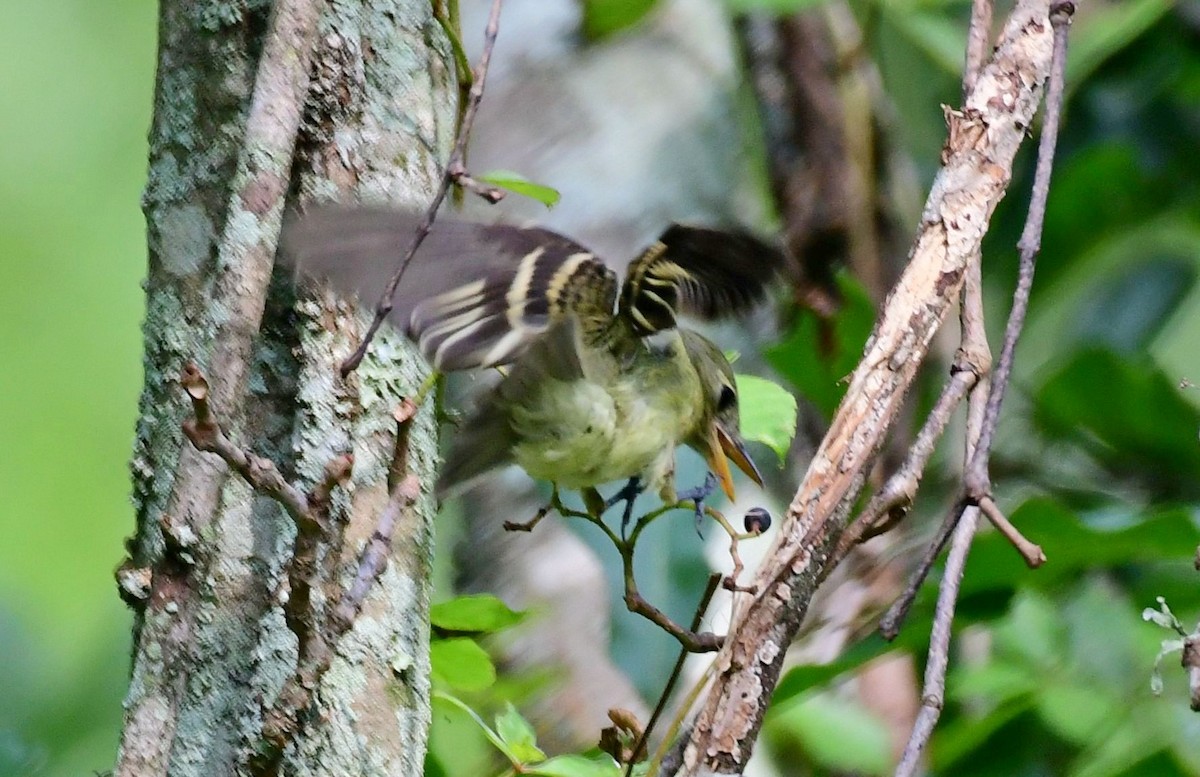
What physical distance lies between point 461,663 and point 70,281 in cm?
363

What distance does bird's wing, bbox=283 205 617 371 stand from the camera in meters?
0.80

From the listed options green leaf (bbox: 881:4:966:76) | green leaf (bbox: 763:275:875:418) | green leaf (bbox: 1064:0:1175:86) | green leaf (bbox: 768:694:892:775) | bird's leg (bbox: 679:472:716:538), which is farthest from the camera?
green leaf (bbox: 881:4:966:76)

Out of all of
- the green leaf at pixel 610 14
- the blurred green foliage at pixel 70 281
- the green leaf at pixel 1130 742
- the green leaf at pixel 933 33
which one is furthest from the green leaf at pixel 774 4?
the blurred green foliage at pixel 70 281

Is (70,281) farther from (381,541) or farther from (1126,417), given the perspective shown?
(381,541)

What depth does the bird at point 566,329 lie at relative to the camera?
0.82 m

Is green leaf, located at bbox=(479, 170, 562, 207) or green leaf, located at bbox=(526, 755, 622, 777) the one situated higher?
green leaf, located at bbox=(479, 170, 562, 207)

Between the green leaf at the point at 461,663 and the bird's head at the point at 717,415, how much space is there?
0.30 m

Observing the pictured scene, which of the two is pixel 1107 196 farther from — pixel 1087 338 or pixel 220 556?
pixel 220 556

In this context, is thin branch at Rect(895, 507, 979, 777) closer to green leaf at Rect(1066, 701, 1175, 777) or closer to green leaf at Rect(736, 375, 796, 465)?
green leaf at Rect(736, 375, 796, 465)

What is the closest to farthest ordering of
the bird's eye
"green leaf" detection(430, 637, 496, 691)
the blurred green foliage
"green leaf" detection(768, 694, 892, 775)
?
"green leaf" detection(430, 637, 496, 691), the bird's eye, "green leaf" detection(768, 694, 892, 775), the blurred green foliage

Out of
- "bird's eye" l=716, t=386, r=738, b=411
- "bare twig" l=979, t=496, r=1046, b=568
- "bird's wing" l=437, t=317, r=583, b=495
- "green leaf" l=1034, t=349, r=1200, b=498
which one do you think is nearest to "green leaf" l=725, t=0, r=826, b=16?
"green leaf" l=1034, t=349, r=1200, b=498

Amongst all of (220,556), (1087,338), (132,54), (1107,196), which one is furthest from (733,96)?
(132,54)

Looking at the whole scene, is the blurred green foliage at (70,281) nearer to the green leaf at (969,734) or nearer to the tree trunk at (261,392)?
the green leaf at (969,734)

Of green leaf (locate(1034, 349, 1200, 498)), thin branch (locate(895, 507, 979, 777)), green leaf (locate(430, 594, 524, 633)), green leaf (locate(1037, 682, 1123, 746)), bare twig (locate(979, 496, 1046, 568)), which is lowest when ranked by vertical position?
thin branch (locate(895, 507, 979, 777))
